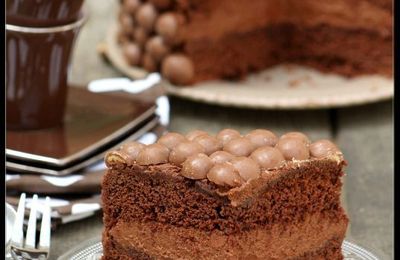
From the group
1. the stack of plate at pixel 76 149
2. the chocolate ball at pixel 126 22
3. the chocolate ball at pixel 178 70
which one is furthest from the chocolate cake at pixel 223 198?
the chocolate ball at pixel 126 22

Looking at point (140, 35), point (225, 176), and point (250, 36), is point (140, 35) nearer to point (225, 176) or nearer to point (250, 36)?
point (250, 36)

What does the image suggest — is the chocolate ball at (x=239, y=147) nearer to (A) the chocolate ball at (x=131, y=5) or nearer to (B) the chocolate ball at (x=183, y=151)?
(B) the chocolate ball at (x=183, y=151)

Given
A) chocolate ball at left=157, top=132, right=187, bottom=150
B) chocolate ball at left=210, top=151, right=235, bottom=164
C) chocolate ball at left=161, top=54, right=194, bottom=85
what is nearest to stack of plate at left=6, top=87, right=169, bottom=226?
chocolate ball at left=161, top=54, right=194, bottom=85

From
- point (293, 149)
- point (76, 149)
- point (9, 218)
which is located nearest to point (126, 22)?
point (76, 149)

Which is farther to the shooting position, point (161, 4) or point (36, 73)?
point (161, 4)

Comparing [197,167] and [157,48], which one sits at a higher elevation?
[157,48]

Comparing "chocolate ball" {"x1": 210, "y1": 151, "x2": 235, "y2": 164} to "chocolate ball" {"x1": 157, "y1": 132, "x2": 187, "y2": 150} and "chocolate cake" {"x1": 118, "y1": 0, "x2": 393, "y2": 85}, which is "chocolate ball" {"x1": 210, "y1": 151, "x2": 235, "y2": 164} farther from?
"chocolate cake" {"x1": 118, "y1": 0, "x2": 393, "y2": 85}

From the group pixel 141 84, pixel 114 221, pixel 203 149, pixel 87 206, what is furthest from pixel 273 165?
pixel 141 84

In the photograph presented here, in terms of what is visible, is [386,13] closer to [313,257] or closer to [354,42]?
[354,42]
